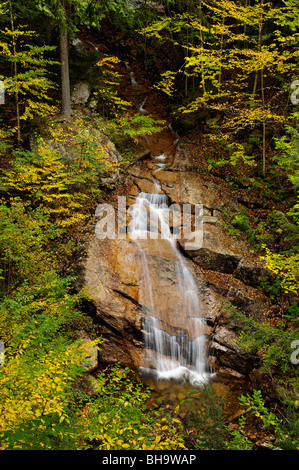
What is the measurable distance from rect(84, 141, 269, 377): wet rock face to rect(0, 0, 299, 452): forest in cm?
33

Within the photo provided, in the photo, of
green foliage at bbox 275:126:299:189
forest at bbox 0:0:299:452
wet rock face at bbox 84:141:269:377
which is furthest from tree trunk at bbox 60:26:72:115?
green foliage at bbox 275:126:299:189

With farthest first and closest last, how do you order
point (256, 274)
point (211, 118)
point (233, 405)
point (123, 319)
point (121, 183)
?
point (211, 118)
point (121, 183)
point (256, 274)
point (123, 319)
point (233, 405)

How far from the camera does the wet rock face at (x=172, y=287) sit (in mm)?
7281

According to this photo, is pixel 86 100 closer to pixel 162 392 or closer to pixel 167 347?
pixel 167 347

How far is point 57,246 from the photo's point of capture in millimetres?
8094

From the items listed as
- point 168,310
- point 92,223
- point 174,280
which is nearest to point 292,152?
point 174,280

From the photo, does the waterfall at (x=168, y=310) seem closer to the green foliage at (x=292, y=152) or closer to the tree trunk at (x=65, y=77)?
the green foliage at (x=292, y=152)

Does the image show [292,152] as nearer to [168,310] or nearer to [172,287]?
[172,287]

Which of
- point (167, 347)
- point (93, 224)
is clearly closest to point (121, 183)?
point (93, 224)

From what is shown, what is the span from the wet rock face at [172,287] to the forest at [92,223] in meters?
0.33

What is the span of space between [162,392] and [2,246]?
525 centimetres

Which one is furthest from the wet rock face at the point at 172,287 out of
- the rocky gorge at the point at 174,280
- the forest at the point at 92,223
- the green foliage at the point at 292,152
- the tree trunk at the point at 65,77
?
the tree trunk at the point at 65,77

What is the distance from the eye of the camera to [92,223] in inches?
352
